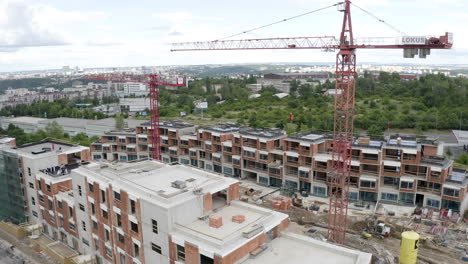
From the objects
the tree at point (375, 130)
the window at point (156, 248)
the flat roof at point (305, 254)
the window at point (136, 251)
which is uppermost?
the flat roof at point (305, 254)

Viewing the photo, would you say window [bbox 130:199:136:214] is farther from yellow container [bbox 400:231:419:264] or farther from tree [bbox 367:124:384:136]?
tree [bbox 367:124:384:136]

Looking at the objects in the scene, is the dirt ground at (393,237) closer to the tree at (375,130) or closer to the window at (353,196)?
the window at (353,196)

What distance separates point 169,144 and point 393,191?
37.6 metres

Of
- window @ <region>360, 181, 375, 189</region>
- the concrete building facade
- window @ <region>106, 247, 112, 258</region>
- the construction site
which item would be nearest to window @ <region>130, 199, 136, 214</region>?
the construction site

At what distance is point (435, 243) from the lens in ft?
111

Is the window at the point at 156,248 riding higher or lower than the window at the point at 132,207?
lower

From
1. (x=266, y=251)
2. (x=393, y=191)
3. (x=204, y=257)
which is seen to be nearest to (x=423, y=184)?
(x=393, y=191)

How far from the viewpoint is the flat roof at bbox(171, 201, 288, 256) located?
63.8 ft

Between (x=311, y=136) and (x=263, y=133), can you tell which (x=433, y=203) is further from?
(x=263, y=133)

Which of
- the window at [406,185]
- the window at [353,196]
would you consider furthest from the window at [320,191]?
the window at [406,185]

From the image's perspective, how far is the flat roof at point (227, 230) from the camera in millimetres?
19453

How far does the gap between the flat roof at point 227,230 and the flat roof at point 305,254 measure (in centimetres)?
129

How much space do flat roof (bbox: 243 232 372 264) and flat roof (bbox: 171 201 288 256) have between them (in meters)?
1.29

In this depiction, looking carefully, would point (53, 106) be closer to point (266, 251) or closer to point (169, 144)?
point (169, 144)
